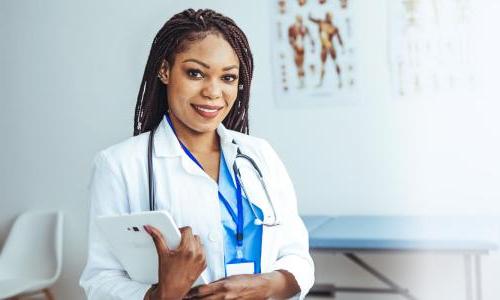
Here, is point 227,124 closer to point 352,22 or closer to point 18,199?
point 352,22

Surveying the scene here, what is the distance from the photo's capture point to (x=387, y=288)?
3.28m

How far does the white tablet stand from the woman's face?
21cm

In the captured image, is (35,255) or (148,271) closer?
(148,271)

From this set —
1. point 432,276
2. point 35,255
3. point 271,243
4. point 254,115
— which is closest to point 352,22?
point 254,115

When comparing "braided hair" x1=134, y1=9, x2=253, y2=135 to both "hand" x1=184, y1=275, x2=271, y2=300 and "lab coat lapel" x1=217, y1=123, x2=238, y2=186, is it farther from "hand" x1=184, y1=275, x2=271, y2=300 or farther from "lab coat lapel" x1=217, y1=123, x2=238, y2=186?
"hand" x1=184, y1=275, x2=271, y2=300

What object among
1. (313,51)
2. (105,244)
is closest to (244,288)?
(105,244)

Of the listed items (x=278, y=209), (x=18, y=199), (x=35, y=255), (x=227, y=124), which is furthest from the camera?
(x=18, y=199)

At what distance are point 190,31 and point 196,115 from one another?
14cm

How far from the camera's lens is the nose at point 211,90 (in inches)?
42.8

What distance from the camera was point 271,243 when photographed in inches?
44.8

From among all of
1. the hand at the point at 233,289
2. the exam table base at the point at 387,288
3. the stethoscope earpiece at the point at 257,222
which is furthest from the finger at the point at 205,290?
the exam table base at the point at 387,288

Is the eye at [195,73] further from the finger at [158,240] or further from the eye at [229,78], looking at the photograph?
the finger at [158,240]

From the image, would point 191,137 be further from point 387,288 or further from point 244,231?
point 387,288

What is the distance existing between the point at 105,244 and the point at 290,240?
323mm
